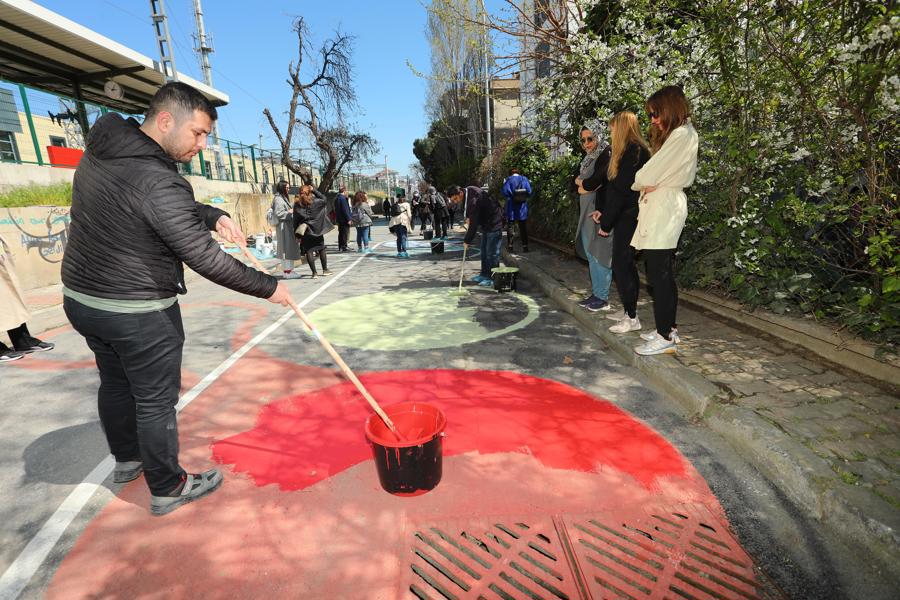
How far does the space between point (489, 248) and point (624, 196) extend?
354 centimetres

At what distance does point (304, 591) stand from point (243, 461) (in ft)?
3.92

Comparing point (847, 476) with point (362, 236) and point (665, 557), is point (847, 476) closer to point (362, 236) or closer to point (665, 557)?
point (665, 557)

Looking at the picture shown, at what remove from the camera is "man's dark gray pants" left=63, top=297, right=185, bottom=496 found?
2092 millimetres

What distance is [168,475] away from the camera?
2326mm

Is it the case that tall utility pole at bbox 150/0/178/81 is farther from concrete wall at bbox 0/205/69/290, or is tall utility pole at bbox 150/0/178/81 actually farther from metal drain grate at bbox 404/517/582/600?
metal drain grate at bbox 404/517/582/600

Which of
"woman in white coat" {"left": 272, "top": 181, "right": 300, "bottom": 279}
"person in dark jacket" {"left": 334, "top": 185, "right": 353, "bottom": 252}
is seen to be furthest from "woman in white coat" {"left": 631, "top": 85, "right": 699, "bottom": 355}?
"person in dark jacket" {"left": 334, "top": 185, "right": 353, "bottom": 252}

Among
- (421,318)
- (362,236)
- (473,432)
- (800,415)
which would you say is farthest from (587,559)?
(362,236)

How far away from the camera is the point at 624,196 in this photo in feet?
13.9

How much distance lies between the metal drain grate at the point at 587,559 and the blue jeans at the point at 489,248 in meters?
5.70

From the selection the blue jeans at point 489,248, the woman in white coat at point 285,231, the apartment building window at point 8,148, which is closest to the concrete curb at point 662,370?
the blue jeans at point 489,248

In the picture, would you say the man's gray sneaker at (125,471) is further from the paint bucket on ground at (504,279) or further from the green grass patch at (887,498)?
the paint bucket on ground at (504,279)

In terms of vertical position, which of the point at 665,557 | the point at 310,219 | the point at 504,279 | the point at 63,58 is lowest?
the point at 665,557

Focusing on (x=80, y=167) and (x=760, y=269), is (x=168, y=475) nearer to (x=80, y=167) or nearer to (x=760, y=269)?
(x=80, y=167)

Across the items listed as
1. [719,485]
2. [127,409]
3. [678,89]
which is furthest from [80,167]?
[678,89]
